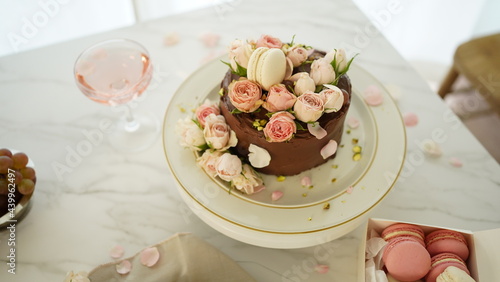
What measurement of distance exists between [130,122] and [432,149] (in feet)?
2.68

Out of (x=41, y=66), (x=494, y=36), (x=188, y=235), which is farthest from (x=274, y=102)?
(x=494, y=36)

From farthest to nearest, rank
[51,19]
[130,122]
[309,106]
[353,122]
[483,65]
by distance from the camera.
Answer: [51,19], [483,65], [130,122], [353,122], [309,106]

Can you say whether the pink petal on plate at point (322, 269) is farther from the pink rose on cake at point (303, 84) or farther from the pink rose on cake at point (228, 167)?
the pink rose on cake at point (303, 84)

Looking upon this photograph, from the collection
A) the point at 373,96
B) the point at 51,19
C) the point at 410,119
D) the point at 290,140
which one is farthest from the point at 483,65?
the point at 51,19

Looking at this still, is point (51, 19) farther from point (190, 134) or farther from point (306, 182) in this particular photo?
point (306, 182)

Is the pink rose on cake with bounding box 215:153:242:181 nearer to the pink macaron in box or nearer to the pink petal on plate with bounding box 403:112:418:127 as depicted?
the pink macaron in box

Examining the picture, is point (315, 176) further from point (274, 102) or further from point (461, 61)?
point (461, 61)

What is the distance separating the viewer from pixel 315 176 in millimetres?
900

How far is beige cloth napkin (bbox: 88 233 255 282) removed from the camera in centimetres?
83

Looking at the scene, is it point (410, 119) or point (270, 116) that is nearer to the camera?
point (270, 116)

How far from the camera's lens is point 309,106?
0.73 meters

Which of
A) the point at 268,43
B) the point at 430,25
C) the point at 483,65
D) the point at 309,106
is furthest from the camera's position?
the point at 430,25

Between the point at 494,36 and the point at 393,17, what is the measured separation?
0.63 meters

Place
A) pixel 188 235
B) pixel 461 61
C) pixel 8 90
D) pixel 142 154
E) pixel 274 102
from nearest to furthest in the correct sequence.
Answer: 1. pixel 274 102
2. pixel 188 235
3. pixel 142 154
4. pixel 8 90
5. pixel 461 61
